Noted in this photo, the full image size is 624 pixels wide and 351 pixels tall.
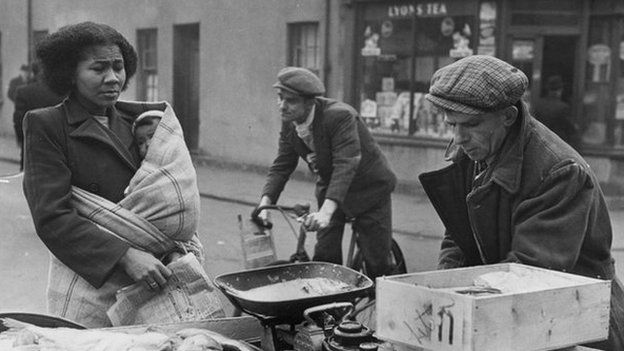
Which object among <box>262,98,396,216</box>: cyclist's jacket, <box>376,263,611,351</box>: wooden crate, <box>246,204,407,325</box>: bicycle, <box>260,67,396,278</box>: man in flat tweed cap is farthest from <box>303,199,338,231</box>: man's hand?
<box>376,263,611,351</box>: wooden crate

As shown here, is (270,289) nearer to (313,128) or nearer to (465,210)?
(465,210)

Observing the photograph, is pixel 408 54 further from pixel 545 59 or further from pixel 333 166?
pixel 333 166

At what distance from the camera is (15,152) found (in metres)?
21.1

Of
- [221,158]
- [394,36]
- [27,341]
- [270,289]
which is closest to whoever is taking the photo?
[27,341]

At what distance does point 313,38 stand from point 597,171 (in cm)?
571

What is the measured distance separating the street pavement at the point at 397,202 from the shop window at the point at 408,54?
1474 mm

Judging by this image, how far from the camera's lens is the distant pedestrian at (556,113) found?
42.6 feet

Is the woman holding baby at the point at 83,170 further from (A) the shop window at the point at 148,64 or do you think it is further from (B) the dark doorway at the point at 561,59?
(A) the shop window at the point at 148,64

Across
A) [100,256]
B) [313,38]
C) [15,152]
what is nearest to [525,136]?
[100,256]

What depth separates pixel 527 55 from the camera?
46.3 feet

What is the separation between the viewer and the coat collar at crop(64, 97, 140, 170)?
11.1 feet

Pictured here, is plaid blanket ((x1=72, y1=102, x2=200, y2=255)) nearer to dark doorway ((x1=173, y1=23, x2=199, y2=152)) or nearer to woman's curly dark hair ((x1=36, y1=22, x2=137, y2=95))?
woman's curly dark hair ((x1=36, y1=22, x2=137, y2=95))

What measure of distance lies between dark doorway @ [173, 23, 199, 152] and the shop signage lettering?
5.65m

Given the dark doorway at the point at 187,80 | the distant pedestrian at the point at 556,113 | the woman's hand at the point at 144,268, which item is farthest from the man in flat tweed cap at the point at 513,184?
the dark doorway at the point at 187,80
